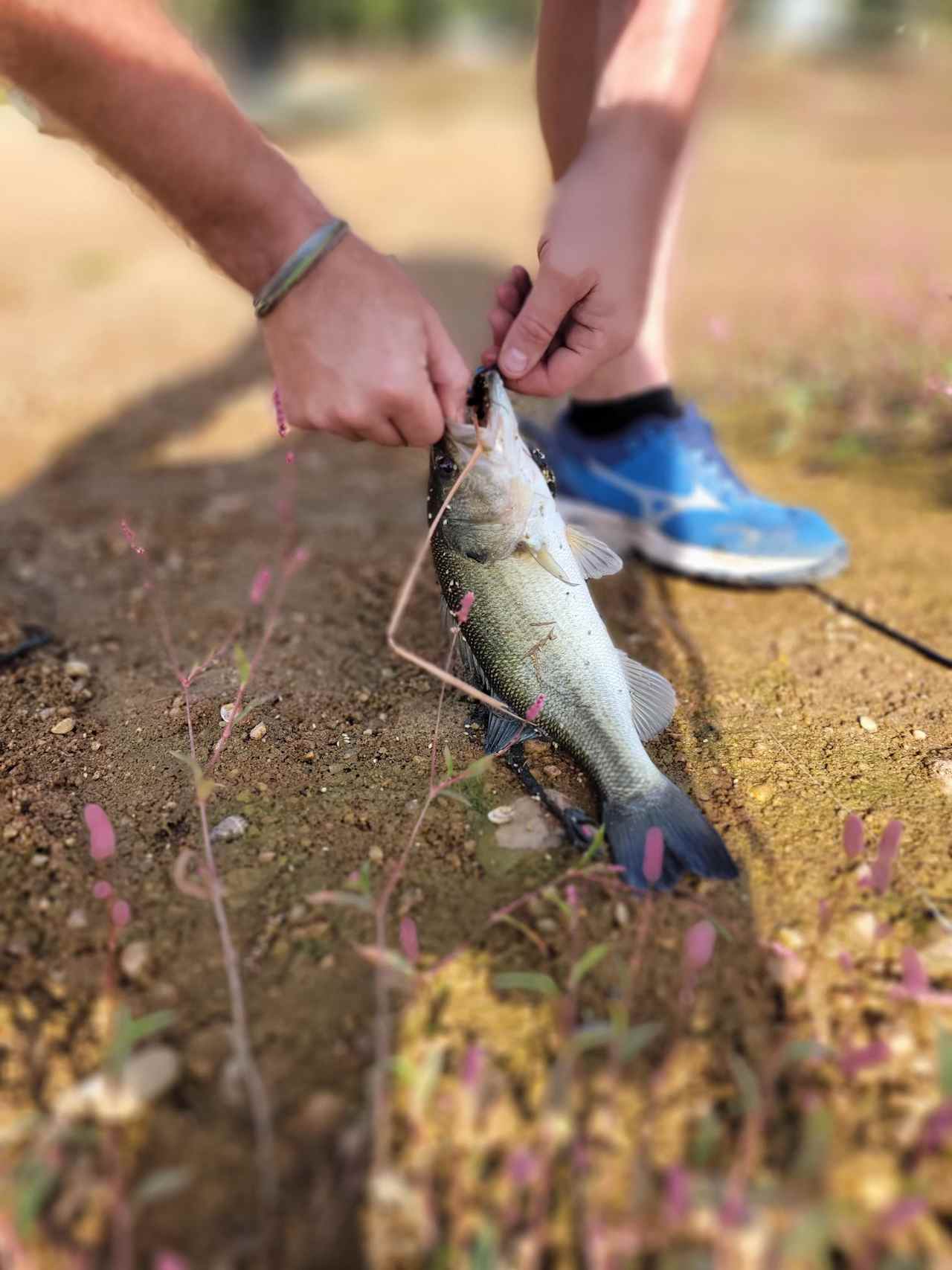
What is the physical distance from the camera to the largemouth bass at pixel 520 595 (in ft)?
7.60

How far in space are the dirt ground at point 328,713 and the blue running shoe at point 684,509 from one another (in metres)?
0.12

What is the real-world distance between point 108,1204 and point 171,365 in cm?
532

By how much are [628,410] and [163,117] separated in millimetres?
2022

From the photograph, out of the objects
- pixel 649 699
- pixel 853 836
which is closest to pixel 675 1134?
pixel 853 836

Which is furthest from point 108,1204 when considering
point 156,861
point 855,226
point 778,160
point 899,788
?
point 778,160

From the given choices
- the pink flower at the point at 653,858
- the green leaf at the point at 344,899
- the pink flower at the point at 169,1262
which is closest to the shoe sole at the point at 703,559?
the pink flower at the point at 653,858

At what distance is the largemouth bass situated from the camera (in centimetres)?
232

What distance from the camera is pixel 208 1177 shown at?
1608 mm

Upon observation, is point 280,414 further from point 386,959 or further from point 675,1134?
point 675,1134

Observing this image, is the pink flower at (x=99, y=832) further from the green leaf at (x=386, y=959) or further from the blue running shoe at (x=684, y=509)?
the blue running shoe at (x=684, y=509)

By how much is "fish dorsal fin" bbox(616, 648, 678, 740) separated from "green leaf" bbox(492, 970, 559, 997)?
82 cm

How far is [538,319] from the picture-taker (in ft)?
7.47

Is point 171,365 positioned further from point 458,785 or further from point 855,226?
point 855,226

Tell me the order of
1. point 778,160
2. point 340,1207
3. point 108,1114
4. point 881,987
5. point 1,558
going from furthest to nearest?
point 778,160 < point 1,558 < point 881,987 < point 108,1114 < point 340,1207
